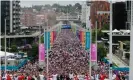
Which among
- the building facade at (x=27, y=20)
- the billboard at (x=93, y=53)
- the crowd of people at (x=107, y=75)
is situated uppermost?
the building facade at (x=27, y=20)

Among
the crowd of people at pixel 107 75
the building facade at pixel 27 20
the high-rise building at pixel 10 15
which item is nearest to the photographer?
the crowd of people at pixel 107 75

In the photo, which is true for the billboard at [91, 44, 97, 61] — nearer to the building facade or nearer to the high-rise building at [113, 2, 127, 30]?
the high-rise building at [113, 2, 127, 30]

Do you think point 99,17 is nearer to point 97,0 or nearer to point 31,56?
point 97,0

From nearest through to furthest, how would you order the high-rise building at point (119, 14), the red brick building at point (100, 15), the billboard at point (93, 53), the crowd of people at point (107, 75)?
the crowd of people at point (107, 75), the billboard at point (93, 53), the high-rise building at point (119, 14), the red brick building at point (100, 15)

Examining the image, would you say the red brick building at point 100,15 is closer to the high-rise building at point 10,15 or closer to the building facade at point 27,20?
the high-rise building at point 10,15

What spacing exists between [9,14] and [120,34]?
4487 cm

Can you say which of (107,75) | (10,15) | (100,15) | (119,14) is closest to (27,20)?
(100,15)

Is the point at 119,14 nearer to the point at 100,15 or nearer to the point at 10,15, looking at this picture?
the point at 100,15

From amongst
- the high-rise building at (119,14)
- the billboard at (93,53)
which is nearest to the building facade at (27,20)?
the high-rise building at (119,14)

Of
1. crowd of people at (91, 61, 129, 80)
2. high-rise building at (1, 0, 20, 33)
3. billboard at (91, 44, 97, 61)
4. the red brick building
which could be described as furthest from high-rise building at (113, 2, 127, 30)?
billboard at (91, 44, 97, 61)

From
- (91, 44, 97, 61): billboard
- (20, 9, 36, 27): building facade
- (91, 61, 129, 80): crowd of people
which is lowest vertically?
(91, 61, 129, 80): crowd of people

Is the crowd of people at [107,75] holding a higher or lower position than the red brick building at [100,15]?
lower

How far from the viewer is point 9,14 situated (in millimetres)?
109812

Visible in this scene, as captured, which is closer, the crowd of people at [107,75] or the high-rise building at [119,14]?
the crowd of people at [107,75]
